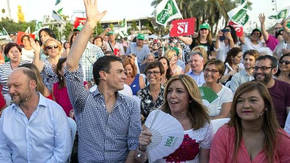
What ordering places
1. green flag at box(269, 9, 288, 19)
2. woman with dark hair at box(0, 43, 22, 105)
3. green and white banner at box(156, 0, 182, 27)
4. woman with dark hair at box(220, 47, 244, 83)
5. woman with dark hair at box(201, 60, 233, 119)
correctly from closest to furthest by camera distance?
woman with dark hair at box(201, 60, 233, 119) < woman with dark hair at box(0, 43, 22, 105) < woman with dark hair at box(220, 47, 244, 83) < green and white banner at box(156, 0, 182, 27) < green flag at box(269, 9, 288, 19)

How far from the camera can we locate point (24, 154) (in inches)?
126

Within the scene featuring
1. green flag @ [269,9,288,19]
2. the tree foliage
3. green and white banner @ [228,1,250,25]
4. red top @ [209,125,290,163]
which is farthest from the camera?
the tree foliage

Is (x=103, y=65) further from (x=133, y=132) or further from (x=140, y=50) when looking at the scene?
(x=140, y=50)

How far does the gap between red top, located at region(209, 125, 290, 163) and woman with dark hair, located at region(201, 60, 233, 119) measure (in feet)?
3.98

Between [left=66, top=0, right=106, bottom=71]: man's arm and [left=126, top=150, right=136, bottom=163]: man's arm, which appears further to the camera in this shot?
[left=126, top=150, right=136, bottom=163]: man's arm

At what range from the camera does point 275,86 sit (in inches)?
176

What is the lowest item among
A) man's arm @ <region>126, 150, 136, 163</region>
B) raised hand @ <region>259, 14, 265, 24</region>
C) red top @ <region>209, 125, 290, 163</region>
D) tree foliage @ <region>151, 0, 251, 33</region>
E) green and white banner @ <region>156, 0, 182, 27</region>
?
man's arm @ <region>126, 150, 136, 163</region>

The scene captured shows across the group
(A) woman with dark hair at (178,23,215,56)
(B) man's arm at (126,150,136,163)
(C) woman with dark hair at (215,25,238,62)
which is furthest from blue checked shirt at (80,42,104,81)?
(B) man's arm at (126,150,136,163)

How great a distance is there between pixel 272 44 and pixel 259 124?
7.11 metres

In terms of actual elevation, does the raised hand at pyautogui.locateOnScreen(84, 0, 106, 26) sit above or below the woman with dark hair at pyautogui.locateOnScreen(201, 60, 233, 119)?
above

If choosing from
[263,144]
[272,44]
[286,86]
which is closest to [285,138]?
[263,144]

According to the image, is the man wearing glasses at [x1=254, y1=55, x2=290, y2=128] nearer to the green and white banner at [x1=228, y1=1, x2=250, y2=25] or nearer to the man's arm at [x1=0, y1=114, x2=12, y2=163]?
the man's arm at [x1=0, y1=114, x2=12, y2=163]

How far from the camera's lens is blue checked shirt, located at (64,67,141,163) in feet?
10.3

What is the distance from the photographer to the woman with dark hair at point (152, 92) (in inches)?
193
